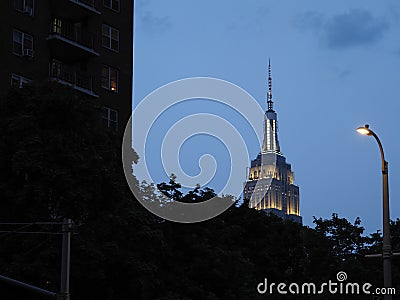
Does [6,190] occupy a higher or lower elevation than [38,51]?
lower

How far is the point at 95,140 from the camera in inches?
1534

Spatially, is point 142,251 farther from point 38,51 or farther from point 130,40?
point 130,40

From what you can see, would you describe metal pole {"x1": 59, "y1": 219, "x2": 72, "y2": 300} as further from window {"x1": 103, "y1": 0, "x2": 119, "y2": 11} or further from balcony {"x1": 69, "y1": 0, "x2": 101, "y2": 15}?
window {"x1": 103, "y1": 0, "x2": 119, "y2": 11}

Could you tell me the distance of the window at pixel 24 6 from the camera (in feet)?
164

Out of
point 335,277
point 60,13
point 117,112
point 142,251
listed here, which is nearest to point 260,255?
point 335,277

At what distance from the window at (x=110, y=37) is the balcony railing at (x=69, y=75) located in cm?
422

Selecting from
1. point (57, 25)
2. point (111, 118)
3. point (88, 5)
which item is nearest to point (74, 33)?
point (57, 25)

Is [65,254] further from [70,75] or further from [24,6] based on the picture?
[24,6]

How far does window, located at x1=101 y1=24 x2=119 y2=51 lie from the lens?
56344 mm

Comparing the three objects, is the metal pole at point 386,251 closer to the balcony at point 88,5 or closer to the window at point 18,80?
the window at point 18,80

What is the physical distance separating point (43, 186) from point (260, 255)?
1472 inches

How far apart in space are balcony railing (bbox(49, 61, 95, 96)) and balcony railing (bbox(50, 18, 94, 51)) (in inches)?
79.9

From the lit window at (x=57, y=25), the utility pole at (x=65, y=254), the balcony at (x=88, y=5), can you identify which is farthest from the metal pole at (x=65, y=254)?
the balcony at (x=88, y=5)

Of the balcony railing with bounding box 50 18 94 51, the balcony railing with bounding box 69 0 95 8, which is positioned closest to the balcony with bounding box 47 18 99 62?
the balcony railing with bounding box 50 18 94 51
